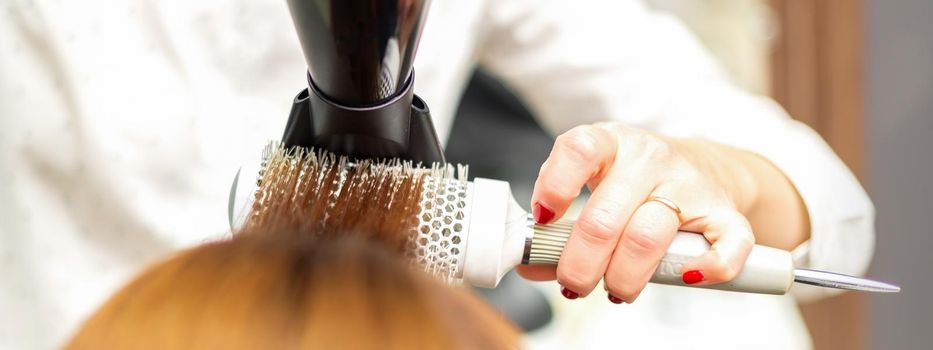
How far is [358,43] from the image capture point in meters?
0.39

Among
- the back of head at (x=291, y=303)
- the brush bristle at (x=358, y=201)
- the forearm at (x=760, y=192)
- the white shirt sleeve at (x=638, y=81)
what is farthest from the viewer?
the white shirt sleeve at (x=638, y=81)

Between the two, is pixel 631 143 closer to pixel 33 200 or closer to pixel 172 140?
pixel 172 140

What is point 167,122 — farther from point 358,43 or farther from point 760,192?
point 760,192

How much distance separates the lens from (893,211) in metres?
1.34

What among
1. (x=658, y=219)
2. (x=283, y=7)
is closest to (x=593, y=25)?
(x=283, y=7)

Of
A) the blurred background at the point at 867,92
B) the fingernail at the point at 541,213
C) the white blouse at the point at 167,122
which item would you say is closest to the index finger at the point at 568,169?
the fingernail at the point at 541,213

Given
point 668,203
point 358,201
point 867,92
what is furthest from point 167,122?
point 867,92

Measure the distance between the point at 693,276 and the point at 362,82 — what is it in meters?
0.23

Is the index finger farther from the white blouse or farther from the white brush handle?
the white blouse

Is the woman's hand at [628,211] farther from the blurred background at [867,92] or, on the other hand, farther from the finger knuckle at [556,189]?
the blurred background at [867,92]

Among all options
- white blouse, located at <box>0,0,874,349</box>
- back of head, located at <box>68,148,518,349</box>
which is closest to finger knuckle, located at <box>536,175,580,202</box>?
back of head, located at <box>68,148,518,349</box>

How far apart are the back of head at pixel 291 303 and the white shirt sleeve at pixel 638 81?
51 cm

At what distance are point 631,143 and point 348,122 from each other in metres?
0.21

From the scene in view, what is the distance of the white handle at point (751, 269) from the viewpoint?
47 centimetres
